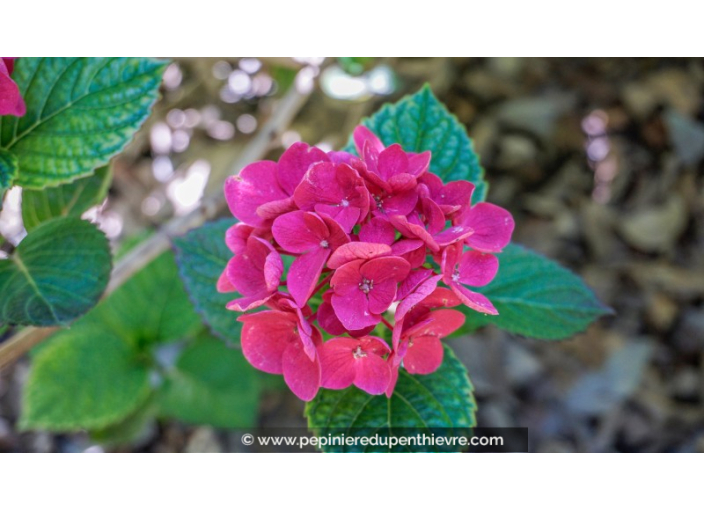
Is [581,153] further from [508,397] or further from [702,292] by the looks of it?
[508,397]

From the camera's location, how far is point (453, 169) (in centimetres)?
63

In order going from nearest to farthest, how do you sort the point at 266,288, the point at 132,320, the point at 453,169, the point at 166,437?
the point at 266,288 → the point at 453,169 → the point at 132,320 → the point at 166,437

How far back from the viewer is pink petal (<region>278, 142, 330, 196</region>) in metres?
0.52

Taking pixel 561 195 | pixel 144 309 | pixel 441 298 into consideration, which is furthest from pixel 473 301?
pixel 561 195

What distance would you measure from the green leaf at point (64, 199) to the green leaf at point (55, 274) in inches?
2.2

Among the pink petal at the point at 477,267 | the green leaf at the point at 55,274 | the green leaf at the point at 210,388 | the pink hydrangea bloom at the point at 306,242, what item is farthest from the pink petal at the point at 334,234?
the green leaf at the point at 210,388

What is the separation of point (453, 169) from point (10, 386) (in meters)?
1.05

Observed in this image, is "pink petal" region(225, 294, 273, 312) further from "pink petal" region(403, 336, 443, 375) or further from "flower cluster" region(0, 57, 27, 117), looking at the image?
"flower cluster" region(0, 57, 27, 117)

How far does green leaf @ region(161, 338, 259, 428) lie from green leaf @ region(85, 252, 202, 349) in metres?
0.08

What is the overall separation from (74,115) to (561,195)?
115 cm

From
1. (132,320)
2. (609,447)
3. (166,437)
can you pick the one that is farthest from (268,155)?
(609,447)

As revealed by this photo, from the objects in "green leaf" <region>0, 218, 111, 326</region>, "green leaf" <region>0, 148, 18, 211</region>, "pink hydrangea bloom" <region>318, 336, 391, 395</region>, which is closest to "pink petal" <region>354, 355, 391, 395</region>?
"pink hydrangea bloom" <region>318, 336, 391, 395</region>
